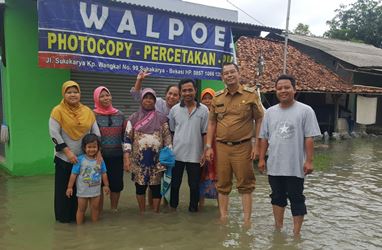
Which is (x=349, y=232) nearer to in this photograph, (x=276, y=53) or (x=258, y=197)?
(x=258, y=197)

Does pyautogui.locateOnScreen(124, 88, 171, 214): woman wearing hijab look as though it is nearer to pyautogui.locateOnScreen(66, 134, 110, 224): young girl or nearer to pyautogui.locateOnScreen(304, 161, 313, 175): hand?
pyautogui.locateOnScreen(66, 134, 110, 224): young girl

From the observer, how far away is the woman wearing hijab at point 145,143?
15.4 feet

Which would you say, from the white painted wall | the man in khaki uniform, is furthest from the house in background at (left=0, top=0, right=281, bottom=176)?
the man in khaki uniform

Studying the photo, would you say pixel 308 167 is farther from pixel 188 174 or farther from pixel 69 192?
pixel 69 192

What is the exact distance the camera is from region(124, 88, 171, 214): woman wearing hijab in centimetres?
471

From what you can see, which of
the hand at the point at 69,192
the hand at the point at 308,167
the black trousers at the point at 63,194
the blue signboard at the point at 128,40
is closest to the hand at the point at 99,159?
the black trousers at the point at 63,194

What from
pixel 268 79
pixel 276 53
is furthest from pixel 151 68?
pixel 276 53

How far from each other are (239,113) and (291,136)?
636mm

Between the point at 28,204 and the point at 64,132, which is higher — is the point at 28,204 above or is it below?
below

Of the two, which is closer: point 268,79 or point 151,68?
point 151,68

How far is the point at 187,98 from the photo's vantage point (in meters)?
4.79

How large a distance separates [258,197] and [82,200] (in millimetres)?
2931

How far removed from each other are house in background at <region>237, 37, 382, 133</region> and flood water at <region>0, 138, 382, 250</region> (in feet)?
30.3

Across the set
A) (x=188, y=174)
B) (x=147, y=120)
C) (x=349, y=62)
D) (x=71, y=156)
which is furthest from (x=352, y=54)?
(x=71, y=156)
